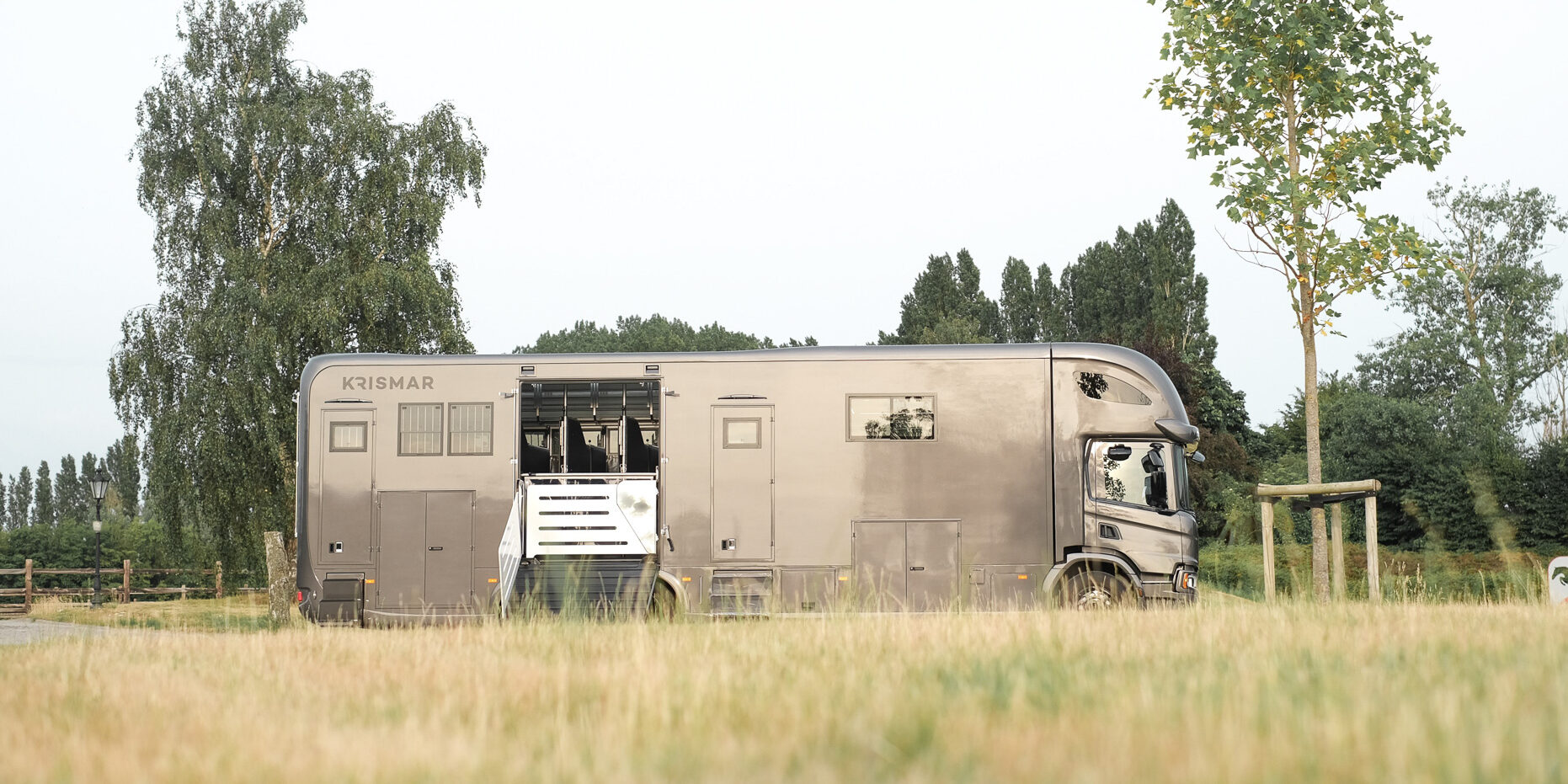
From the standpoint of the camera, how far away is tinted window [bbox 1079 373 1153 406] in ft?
45.9

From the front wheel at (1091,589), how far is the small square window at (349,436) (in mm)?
7942

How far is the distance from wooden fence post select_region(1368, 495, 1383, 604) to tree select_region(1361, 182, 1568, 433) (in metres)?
39.9

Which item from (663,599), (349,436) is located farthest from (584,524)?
(349,436)

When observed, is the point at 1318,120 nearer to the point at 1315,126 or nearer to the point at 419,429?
the point at 1315,126

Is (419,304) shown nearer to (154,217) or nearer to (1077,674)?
(154,217)

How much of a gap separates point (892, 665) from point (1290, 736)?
2233mm

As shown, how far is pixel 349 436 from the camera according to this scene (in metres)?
14.4

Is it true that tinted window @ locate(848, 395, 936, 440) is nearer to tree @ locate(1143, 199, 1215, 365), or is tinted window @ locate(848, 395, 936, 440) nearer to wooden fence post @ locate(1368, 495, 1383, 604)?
wooden fence post @ locate(1368, 495, 1383, 604)

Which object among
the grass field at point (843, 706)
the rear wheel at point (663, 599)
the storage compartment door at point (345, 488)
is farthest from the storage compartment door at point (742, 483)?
the grass field at point (843, 706)

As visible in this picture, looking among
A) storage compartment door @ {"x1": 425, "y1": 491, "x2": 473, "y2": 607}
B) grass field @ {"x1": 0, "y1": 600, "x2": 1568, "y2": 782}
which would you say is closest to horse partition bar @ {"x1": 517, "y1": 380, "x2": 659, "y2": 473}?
storage compartment door @ {"x1": 425, "y1": 491, "x2": 473, "y2": 607}

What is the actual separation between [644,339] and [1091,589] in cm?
5106

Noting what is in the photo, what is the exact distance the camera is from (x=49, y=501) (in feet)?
464

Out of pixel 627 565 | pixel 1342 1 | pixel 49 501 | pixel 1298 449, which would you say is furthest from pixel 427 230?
pixel 49 501

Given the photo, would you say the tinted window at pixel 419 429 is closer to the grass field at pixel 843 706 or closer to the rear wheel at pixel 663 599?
the rear wheel at pixel 663 599
